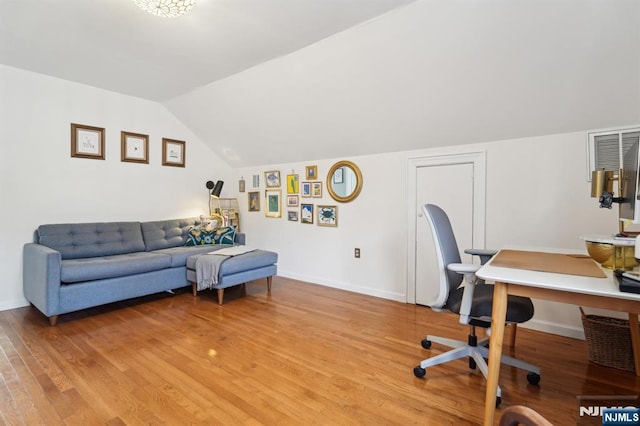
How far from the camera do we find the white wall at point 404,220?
8.25 feet

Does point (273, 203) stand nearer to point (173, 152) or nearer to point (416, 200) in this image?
point (173, 152)

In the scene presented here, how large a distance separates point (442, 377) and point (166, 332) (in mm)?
2190

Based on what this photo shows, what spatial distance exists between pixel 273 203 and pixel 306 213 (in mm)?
681

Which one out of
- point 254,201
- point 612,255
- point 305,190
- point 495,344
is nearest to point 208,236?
point 254,201

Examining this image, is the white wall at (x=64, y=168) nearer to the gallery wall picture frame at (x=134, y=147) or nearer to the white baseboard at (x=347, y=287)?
the gallery wall picture frame at (x=134, y=147)

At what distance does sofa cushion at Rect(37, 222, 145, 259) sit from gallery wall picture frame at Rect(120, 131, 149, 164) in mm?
888

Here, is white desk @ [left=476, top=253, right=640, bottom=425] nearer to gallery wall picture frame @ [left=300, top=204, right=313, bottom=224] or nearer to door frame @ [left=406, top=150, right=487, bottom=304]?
door frame @ [left=406, top=150, right=487, bottom=304]

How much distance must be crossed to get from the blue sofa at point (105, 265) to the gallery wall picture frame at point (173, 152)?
34.9 inches

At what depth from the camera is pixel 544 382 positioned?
6.15 feet

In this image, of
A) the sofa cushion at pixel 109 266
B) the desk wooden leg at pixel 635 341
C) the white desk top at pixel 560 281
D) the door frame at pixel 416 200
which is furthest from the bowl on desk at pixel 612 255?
the sofa cushion at pixel 109 266

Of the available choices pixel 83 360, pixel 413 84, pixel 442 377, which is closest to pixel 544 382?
pixel 442 377

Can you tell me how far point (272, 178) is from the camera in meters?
4.67

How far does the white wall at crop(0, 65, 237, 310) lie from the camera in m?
3.17

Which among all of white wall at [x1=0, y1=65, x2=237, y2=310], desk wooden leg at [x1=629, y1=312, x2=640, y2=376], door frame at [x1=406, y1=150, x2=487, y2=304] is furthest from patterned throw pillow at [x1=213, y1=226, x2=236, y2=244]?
desk wooden leg at [x1=629, y1=312, x2=640, y2=376]
